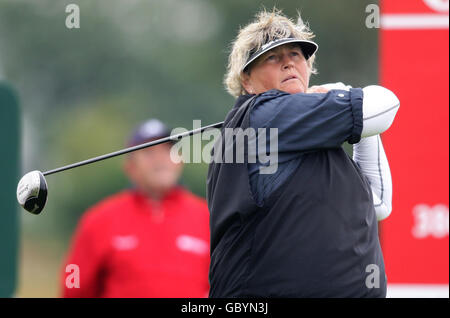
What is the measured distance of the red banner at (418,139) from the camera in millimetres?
4520

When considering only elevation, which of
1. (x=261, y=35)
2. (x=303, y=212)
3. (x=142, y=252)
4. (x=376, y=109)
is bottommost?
(x=303, y=212)

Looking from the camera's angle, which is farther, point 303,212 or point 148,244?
point 148,244

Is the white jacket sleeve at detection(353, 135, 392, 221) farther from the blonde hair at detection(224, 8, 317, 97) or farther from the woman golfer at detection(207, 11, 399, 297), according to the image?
the blonde hair at detection(224, 8, 317, 97)

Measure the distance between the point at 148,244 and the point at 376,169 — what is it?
193 cm

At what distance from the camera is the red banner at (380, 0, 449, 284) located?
14.8ft

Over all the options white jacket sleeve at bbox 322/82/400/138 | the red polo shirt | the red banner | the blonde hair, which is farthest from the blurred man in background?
white jacket sleeve at bbox 322/82/400/138

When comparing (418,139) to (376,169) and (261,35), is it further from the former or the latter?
(261,35)

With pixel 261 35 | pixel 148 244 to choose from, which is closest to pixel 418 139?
pixel 148 244

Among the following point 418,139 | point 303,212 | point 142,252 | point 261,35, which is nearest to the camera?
point 303,212

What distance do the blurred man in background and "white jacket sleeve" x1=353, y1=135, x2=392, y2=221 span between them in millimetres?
1770

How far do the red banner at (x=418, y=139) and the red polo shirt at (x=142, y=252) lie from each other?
1.10 m

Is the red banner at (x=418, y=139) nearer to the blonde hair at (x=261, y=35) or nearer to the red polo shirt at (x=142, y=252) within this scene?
the red polo shirt at (x=142, y=252)

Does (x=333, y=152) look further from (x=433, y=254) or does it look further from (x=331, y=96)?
(x=433, y=254)

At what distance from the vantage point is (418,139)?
455cm
